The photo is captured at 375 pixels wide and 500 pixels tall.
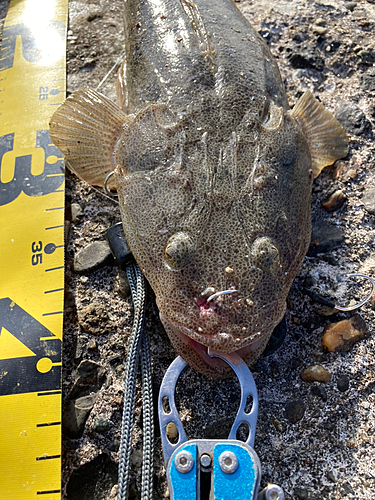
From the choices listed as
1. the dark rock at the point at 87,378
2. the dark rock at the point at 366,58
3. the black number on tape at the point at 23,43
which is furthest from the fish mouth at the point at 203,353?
the black number on tape at the point at 23,43

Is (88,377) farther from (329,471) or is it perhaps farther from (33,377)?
(329,471)

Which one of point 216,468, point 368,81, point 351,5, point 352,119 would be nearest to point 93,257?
point 216,468

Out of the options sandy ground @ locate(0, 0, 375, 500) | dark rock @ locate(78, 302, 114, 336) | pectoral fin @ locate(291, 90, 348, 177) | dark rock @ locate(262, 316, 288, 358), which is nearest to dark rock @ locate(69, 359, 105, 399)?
sandy ground @ locate(0, 0, 375, 500)

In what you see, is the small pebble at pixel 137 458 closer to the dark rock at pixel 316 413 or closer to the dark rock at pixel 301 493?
the dark rock at pixel 301 493

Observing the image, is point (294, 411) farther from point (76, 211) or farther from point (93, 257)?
point (76, 211)

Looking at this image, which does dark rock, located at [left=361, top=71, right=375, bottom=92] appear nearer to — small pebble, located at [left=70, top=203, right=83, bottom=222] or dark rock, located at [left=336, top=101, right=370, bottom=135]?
dark rock, located at [left=336, top=101, right=370, bottom=135]

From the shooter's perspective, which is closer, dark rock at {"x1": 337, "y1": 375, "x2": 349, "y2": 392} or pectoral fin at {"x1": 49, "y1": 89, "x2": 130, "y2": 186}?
dark rock at {"x1": 337, "y1": 375, "x2": 349, "y2": 392}

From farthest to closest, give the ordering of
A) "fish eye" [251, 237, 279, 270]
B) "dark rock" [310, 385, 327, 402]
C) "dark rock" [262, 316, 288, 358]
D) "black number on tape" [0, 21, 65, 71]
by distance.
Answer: "black number on tape" [0, 21, 65, 71] < "dark rock" [262, 316, 288, 358] < "dark rock" [310, 385, 327, 402] < "fish eye" [251, 237, 279, 270]
